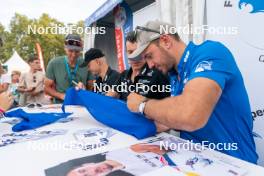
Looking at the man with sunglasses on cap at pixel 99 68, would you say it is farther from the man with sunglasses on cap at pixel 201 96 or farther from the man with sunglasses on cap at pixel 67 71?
the man with sunglasses on cap at pixel 201 96

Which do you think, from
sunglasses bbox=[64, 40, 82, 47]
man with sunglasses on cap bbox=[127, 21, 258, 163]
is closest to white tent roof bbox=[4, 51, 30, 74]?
sunglasses bbox=[64, 40, 82, 47]

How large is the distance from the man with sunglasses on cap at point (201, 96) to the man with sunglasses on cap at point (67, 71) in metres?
1.59

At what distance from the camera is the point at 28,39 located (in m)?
21.4

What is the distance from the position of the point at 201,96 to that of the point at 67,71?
Answer: 2.15 metres

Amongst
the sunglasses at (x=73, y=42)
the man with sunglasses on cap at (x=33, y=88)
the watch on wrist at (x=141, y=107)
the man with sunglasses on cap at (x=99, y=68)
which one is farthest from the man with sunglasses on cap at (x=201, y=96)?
the man with sunglasses on cap at (x=33, y=88)

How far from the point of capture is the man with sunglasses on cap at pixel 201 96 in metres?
0.92

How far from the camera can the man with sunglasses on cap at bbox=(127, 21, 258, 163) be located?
3.01 ft

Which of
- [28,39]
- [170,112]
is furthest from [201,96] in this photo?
[28,39]

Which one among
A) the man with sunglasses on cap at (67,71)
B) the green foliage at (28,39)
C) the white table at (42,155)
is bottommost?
the white table at (42,155)

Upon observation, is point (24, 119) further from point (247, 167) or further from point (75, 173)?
point (247, 167)

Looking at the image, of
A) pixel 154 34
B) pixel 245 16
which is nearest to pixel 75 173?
pixel 154 34

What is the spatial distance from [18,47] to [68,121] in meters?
23.3

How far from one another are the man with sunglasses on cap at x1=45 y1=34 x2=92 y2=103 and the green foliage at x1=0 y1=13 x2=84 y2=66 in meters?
17.9

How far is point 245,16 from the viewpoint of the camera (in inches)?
66.6
